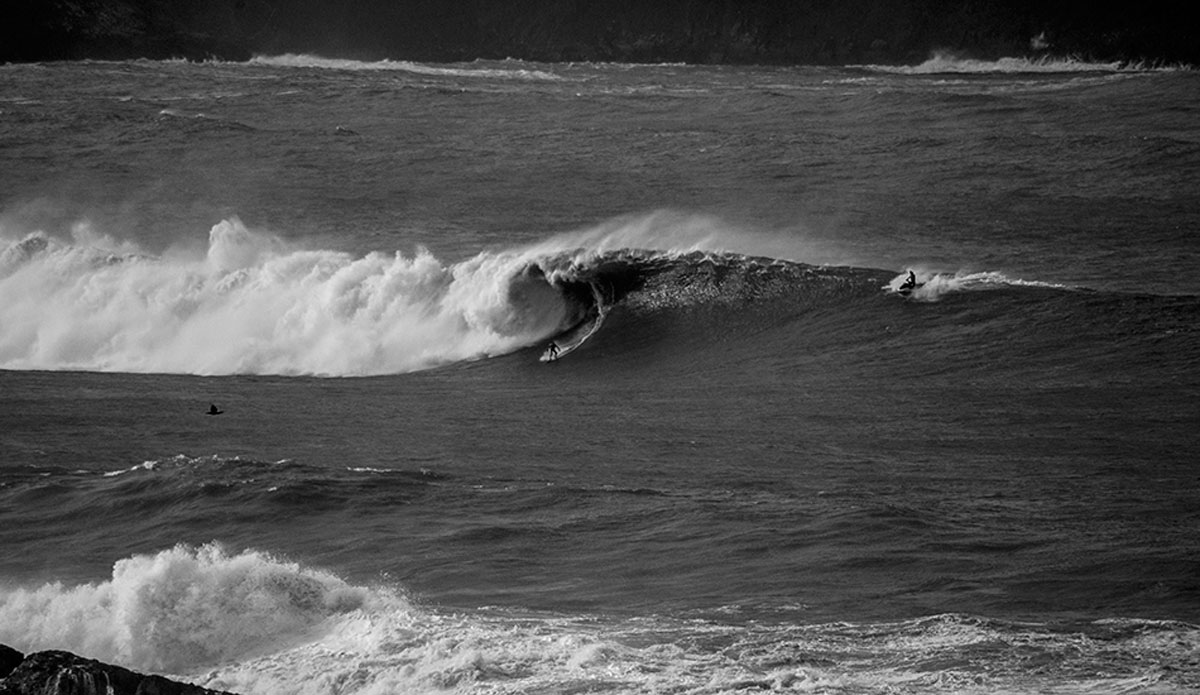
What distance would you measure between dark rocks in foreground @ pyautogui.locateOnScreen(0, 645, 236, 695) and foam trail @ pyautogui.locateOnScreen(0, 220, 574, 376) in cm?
1289

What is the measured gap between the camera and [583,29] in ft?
240

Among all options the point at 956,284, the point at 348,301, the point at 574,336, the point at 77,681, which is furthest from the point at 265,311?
the point at 77,681

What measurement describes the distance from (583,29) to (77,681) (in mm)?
64114

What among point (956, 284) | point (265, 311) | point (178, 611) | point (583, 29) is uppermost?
point (583, 29)

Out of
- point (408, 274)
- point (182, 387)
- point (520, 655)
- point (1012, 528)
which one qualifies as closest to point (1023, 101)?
point (408, 274)

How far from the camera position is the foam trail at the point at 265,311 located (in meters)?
24.7

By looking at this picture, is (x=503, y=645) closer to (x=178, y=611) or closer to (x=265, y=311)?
(x=178, y=611)

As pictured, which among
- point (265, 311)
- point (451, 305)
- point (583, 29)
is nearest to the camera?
point (451, 305)

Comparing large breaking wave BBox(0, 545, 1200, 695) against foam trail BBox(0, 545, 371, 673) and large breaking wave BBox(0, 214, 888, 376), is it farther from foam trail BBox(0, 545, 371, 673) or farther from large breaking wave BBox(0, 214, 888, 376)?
large breaking wave BBox(0, 214, 888, 376)

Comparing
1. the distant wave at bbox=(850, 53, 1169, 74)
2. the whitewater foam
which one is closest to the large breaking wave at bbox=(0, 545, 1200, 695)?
the whitewater foam

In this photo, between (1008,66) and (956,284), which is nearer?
(956,284)

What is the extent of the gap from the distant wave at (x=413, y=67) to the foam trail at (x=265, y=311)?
1273 inches

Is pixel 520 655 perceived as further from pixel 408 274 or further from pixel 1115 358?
pixel 408 274

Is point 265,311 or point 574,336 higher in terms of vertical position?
point 265,311
